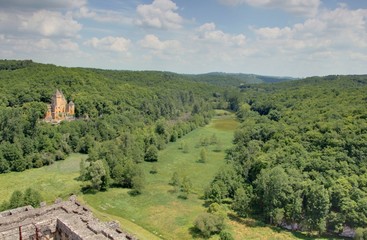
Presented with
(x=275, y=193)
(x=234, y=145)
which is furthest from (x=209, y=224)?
(x=234, y=145)

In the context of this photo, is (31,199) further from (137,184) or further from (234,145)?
(234,145)

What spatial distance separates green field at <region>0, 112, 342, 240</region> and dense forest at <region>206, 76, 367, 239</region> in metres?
3.82

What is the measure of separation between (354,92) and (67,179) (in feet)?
283

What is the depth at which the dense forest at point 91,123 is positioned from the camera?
69250 millimetres

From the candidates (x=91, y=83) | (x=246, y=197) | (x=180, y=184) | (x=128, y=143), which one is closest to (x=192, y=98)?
(x=91, y=83)

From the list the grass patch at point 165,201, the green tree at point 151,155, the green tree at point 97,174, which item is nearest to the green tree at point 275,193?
the grass patch at point 165,201

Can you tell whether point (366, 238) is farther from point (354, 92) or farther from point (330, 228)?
point (354, 92)

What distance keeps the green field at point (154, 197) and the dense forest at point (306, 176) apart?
150 inches

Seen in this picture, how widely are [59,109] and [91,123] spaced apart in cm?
1173

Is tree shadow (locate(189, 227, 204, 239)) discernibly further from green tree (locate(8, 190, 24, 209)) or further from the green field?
green tree (locate(8, 190, 24, 209))

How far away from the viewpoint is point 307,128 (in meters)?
Answer: 74.8

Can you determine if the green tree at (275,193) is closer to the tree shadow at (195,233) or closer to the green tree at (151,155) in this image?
the tree shadow at (195,233)

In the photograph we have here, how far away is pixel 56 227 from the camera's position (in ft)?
70.5

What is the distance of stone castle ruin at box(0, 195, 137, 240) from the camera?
19641 mm
